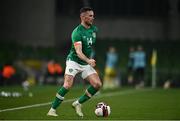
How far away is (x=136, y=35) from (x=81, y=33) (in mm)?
31141

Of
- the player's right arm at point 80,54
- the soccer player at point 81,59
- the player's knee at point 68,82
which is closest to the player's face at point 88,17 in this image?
the soccer player at point 81,59

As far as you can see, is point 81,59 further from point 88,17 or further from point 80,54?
point 88,17

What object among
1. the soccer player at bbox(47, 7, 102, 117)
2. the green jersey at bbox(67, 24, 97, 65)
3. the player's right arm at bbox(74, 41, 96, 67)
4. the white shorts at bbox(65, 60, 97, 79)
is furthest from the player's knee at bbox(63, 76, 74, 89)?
the player's right arm at bbox(74, 41, 96, 67)

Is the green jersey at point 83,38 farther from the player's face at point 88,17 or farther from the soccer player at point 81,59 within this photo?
the player's face at point 88,17

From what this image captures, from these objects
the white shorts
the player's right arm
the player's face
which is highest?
the player's face

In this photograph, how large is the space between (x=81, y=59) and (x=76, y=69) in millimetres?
398

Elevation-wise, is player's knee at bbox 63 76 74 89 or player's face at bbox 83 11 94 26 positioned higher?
player's face at bbox 83 11 94 26

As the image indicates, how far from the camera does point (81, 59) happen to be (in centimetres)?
1619

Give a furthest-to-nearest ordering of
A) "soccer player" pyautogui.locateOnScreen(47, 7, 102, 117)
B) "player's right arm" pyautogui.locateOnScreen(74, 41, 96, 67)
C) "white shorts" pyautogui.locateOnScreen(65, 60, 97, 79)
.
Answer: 1. "white shorts" pyautogui.locateOnScreen(65, 60, 97, 79)
2. "soccer player" pyautogui.locateOnScreen(47, 7, 102, 117)
3. "player's right arm" pyautogui.locateOnScreen(74, 41, 96, 67)

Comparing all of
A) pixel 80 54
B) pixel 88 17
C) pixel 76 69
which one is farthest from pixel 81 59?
pixel 88 17

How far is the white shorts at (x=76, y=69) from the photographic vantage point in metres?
16.5

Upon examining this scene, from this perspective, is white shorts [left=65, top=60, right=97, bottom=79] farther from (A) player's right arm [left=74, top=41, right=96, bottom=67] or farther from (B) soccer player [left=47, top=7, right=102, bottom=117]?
(A) player's right arm [left=74, top=41, right=96, bottom=67]

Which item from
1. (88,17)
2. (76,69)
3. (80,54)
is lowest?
(76,69)

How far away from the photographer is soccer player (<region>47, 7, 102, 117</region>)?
53.5 ft
